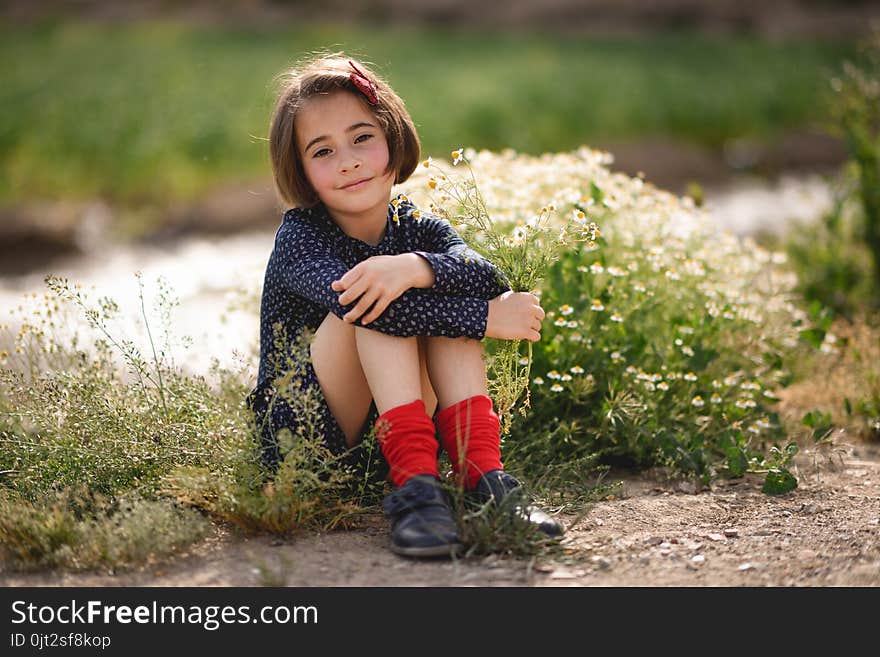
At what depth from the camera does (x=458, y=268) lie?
2629 mm

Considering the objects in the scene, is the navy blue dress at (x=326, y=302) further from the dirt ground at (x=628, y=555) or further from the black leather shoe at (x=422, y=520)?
the dirt ground at (x=628, y=555)

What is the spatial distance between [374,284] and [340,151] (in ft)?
1.57

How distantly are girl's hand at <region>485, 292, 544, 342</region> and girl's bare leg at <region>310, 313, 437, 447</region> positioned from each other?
211 millimetres

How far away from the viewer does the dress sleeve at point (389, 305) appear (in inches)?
99.5

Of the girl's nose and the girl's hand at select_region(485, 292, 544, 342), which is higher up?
the girl's nose

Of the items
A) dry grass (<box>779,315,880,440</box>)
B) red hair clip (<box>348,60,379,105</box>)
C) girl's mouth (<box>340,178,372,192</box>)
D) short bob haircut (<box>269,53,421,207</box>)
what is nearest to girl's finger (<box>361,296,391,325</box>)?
girl's mouth (<box>340,178,372,192</box>)

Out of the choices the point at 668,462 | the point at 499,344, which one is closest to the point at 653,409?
the point at 668,462

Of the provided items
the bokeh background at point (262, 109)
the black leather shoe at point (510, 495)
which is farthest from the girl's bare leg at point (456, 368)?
the bokeh background at point (262, 109)

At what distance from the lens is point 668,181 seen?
Result: 401 inches

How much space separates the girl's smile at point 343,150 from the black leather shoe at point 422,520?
0.82 m

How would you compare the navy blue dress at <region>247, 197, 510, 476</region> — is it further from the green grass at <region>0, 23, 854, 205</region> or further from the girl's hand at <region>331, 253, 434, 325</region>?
the green grass at <region>0, 23, 854, 205</region>

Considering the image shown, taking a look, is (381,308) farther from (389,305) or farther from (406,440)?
(406,440)

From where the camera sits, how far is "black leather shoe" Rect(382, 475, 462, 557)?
7.84 feet

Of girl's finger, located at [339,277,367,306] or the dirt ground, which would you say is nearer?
the dirt ground
